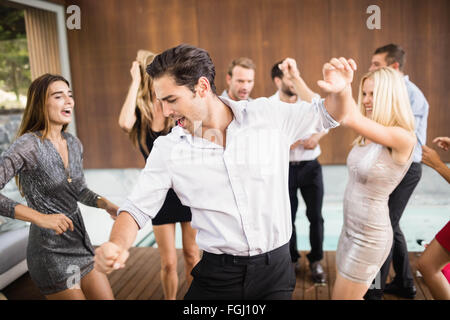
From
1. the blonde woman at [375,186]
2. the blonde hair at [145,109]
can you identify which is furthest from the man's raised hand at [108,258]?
the blonde hair at [145,109]

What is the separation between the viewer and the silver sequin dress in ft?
4.74

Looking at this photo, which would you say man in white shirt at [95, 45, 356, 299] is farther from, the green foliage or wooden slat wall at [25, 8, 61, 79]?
wooden slat wall at [25, 8, 61, 79]

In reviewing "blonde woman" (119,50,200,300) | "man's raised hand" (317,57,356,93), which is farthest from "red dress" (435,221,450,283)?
"blonde woman" (119,50,200,300)

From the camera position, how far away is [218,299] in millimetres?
1142

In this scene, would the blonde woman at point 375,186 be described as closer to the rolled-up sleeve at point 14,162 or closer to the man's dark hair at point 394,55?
the man's dark hair at point 394,55

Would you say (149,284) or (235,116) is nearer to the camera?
(235,116)

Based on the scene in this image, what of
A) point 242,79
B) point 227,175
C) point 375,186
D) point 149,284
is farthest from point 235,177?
point 149,284

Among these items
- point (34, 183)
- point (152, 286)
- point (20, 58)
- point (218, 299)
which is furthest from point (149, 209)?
point (20, 58)

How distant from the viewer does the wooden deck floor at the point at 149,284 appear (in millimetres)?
2319

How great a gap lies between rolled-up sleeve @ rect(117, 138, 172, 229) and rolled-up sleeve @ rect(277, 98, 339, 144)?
0.38 m

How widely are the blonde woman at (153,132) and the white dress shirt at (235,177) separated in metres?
0.86

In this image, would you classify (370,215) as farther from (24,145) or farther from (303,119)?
(24,145)

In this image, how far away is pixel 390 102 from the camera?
1.51 metres

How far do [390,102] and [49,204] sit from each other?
4.60ft
